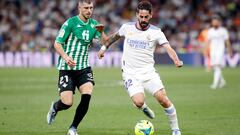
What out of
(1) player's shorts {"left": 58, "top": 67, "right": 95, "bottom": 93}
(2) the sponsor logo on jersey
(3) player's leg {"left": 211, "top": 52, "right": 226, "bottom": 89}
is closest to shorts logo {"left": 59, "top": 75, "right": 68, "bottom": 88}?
(1) player's shorts {"left": 58, "top": 67, "right": 95, "bottom": 93}

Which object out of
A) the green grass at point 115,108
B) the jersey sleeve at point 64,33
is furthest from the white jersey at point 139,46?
the green grass at point 115,108

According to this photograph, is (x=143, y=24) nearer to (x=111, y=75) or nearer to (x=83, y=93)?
(x=83, y=93)

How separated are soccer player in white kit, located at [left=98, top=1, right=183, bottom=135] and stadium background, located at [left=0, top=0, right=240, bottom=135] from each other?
0.85 metres

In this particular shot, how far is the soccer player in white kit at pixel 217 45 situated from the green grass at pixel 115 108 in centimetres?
56

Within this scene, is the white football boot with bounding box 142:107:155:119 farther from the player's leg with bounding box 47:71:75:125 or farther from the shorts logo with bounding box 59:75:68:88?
the shorts logo with bounding box 59:75:68:88

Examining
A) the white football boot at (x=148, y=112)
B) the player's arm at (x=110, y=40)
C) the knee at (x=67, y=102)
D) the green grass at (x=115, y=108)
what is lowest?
the green grass at (x=115, y=108)

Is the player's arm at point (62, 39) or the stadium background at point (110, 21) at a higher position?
the player's arm at point (62, 39)

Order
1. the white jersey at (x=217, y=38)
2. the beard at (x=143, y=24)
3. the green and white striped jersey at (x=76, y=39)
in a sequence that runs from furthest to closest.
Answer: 1. the white jersey at (x=217, y=38)
2. the green and white striped jersey at (x=76, y=39)
3. the beard at (x=143, y=24)

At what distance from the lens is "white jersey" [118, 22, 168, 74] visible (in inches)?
454

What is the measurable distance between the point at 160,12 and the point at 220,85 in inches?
649

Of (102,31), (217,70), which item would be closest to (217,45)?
(217,70)

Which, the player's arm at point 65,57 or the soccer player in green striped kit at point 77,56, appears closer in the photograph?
the player's arm at point 65,57

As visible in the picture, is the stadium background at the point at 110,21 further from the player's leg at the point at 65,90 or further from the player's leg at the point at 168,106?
the player's leg at the point at 168,106

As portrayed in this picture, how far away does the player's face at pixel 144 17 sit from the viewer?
37.1 feet
